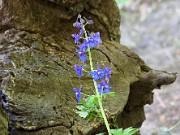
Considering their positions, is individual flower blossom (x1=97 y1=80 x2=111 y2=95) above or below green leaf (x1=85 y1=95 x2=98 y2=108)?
above

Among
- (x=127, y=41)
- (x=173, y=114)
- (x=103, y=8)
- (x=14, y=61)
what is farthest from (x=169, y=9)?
(x=14, y=61)

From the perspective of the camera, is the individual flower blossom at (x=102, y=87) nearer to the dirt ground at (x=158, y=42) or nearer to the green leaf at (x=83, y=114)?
the green leaf at (x=83, y=114)

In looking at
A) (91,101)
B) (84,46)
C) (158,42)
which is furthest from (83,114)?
(158,42)

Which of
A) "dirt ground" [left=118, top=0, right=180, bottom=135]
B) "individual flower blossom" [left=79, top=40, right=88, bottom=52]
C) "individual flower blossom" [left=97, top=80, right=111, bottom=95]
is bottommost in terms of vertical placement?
"individual flower blossom" [left=97, top=80, right=111, bottom=95]

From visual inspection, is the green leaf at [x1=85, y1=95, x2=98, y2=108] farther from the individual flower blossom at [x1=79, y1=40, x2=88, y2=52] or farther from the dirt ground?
the dirt ground

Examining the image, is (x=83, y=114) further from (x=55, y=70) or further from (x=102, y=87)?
(x=55, y=70)

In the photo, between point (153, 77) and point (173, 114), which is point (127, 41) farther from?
point (153, 77)

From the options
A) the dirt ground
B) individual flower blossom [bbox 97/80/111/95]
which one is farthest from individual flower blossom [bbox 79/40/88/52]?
the dirt ground

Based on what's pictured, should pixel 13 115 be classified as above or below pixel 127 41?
below
